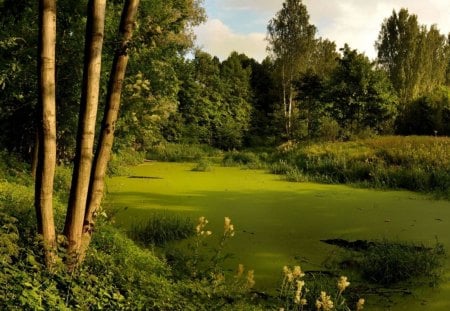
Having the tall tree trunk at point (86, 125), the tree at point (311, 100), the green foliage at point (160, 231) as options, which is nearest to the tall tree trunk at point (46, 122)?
the tall tree trunk at point (86, 125)

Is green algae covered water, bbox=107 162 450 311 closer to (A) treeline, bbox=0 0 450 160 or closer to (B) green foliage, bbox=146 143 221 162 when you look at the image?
(A) treeline, bbox=0 0 450 160

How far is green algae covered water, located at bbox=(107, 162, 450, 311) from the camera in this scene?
407 centimetres

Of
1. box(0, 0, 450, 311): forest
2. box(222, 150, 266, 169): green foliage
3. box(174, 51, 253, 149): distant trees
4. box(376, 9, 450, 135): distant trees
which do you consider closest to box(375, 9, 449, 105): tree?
box(376, 9, 450, 135): distant trees

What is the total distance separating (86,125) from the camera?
2678 millimetres

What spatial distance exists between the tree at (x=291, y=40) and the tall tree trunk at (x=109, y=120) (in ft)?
68.4

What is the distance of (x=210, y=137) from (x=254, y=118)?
16.9 ft

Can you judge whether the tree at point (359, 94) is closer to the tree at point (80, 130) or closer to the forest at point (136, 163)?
the forest at point (136, 163)

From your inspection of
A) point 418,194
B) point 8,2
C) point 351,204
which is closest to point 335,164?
point 418,194

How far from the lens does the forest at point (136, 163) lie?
8.47ft

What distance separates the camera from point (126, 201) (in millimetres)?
6910

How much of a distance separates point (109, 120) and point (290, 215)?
3.64 m

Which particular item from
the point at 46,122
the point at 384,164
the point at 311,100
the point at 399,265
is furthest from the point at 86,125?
the point at 311,100

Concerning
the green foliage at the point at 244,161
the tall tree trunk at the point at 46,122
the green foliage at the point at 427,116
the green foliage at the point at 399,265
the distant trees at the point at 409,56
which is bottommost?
the green foliage at the point at 399,265

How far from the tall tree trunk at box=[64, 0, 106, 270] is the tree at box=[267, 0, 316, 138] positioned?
2109 centimetres
